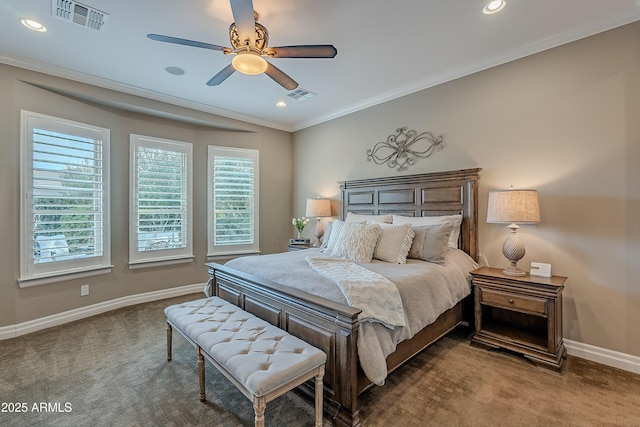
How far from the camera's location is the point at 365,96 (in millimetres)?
4148

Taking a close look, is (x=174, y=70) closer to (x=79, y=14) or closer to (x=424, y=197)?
(x=79, y=14)

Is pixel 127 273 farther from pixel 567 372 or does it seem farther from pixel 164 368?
pixel 567 372

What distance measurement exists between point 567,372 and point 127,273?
16.8 ft

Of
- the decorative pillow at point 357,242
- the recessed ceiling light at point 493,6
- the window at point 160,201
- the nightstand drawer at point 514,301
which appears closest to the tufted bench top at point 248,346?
the decorative pillow at point 357,242

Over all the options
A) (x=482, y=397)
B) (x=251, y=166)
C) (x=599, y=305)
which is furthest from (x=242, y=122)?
(x=599, y=305)

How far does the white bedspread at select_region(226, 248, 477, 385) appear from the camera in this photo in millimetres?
1790

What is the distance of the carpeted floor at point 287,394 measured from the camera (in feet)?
6.02

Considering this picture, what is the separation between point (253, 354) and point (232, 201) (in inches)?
146

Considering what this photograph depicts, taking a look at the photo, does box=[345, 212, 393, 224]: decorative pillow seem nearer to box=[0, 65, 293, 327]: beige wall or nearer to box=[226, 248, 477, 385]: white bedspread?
box=[226, 248, 477, 385]: white bedspread

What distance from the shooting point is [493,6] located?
2303mm

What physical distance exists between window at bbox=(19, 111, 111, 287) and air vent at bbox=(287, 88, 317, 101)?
2.59 m

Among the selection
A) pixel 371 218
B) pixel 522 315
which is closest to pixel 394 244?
pixel 371 218

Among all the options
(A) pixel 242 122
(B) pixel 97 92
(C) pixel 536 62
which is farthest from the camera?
(A) pixel 242 122

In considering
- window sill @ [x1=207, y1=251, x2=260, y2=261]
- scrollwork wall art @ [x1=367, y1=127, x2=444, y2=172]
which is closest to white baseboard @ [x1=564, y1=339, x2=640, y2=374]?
scrollwork wall art @ [x1=367, y1=127, x2=444, y2=172]
